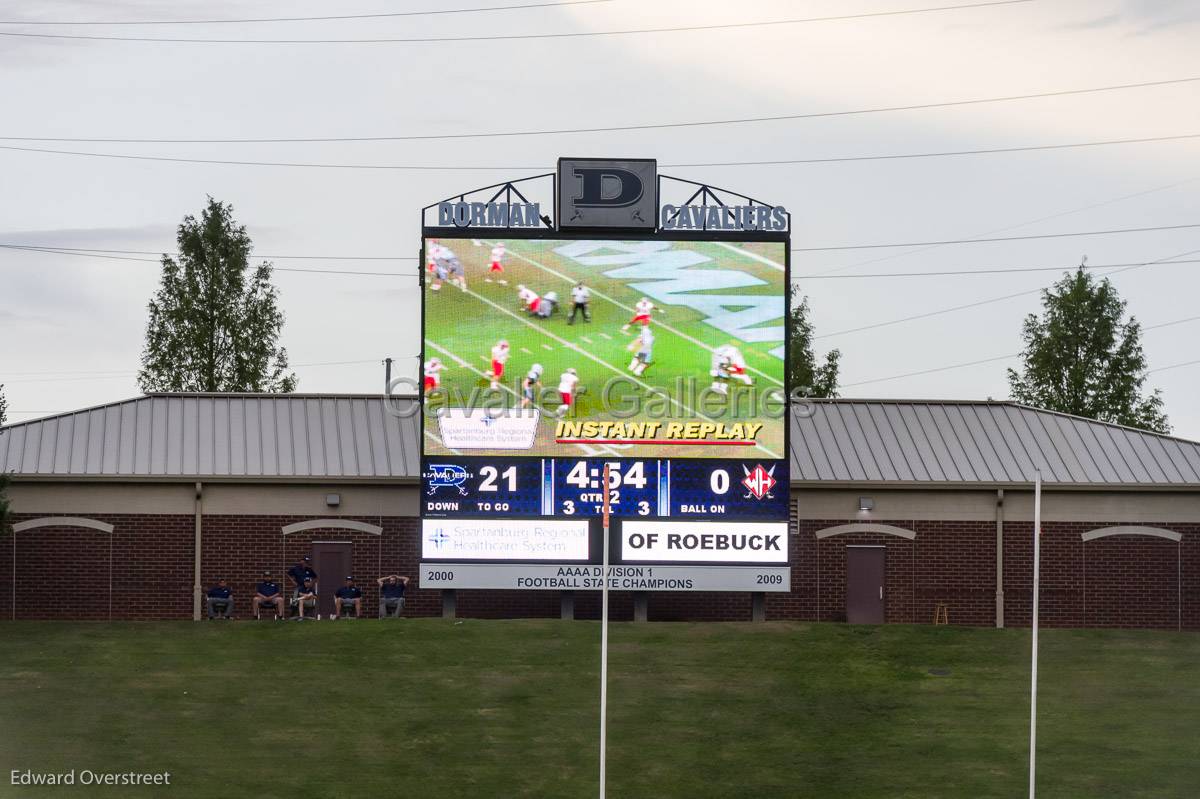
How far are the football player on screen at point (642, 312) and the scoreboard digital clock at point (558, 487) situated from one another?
2812 mm

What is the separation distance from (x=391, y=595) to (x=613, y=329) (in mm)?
8039

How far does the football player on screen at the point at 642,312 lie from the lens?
114 feet

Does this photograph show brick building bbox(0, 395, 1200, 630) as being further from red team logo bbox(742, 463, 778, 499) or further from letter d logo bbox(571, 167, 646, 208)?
letter d logo bbox(571, 167, 646, 208)

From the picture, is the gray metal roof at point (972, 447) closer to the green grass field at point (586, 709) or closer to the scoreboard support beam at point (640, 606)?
the green grass field at point (586, 709)

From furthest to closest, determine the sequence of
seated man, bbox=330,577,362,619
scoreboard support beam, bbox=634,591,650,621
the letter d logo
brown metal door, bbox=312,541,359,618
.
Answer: brown metal door, bbox=312,541,359,618
seated man, bbox=330,577,362,619
scoreboard support beam, bbox=634,591,650,621
the letter d logo

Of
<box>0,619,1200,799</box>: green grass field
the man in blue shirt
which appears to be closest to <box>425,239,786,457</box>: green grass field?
<box>0,619,1200,799</box>: green grass field

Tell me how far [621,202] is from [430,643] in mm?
9884

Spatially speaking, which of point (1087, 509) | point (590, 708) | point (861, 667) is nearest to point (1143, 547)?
point (1087, 509)

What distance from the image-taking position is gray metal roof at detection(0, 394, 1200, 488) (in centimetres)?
3891

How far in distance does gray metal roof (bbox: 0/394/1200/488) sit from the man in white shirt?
6610 millimetres

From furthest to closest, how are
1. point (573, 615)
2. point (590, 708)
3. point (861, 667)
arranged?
point (573, 615) → point (861, 667) → point (590, 708)

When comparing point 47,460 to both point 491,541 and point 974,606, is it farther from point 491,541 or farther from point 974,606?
point 974,606

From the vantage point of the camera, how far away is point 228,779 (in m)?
26.0

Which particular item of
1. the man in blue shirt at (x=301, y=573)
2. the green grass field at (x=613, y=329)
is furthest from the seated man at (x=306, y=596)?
the green grass field at (x=613, y=329)
